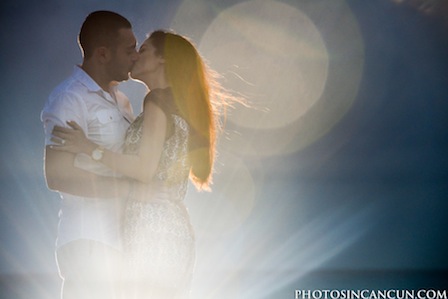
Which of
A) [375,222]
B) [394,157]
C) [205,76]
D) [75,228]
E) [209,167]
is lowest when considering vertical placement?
[75,228]

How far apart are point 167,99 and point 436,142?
194cm

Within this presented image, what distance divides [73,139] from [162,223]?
423 millimetres

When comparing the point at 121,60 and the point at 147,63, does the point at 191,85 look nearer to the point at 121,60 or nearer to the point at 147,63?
the point at 147,63

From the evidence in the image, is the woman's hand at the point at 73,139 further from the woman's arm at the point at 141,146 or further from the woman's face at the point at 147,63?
the woman's face at the point at 147,63

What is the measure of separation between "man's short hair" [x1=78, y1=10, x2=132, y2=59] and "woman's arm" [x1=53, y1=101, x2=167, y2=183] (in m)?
0.38

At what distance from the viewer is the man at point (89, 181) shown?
87.0 inches

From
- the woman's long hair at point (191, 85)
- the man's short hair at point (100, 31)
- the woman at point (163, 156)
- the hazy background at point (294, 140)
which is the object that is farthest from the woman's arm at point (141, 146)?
the hazy background at point (294, 140)

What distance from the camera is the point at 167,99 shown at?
7.34ft

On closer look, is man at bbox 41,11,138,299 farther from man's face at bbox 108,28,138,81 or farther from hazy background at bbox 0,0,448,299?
hazy background at bbox 0,0,448,299

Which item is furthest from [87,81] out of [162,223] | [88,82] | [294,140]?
[294,140]

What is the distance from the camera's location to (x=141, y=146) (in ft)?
7.28

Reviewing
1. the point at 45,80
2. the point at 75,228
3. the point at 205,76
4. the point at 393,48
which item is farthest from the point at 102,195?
the point at 393,48

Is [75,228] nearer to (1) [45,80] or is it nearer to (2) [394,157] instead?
(1) [45,80]

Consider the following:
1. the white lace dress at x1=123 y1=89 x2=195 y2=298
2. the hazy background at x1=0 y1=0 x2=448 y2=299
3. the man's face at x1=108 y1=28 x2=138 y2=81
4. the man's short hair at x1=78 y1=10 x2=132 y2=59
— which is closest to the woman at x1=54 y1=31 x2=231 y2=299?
the white lace dress at x1=123 y1=89 x2=195 y2=298
